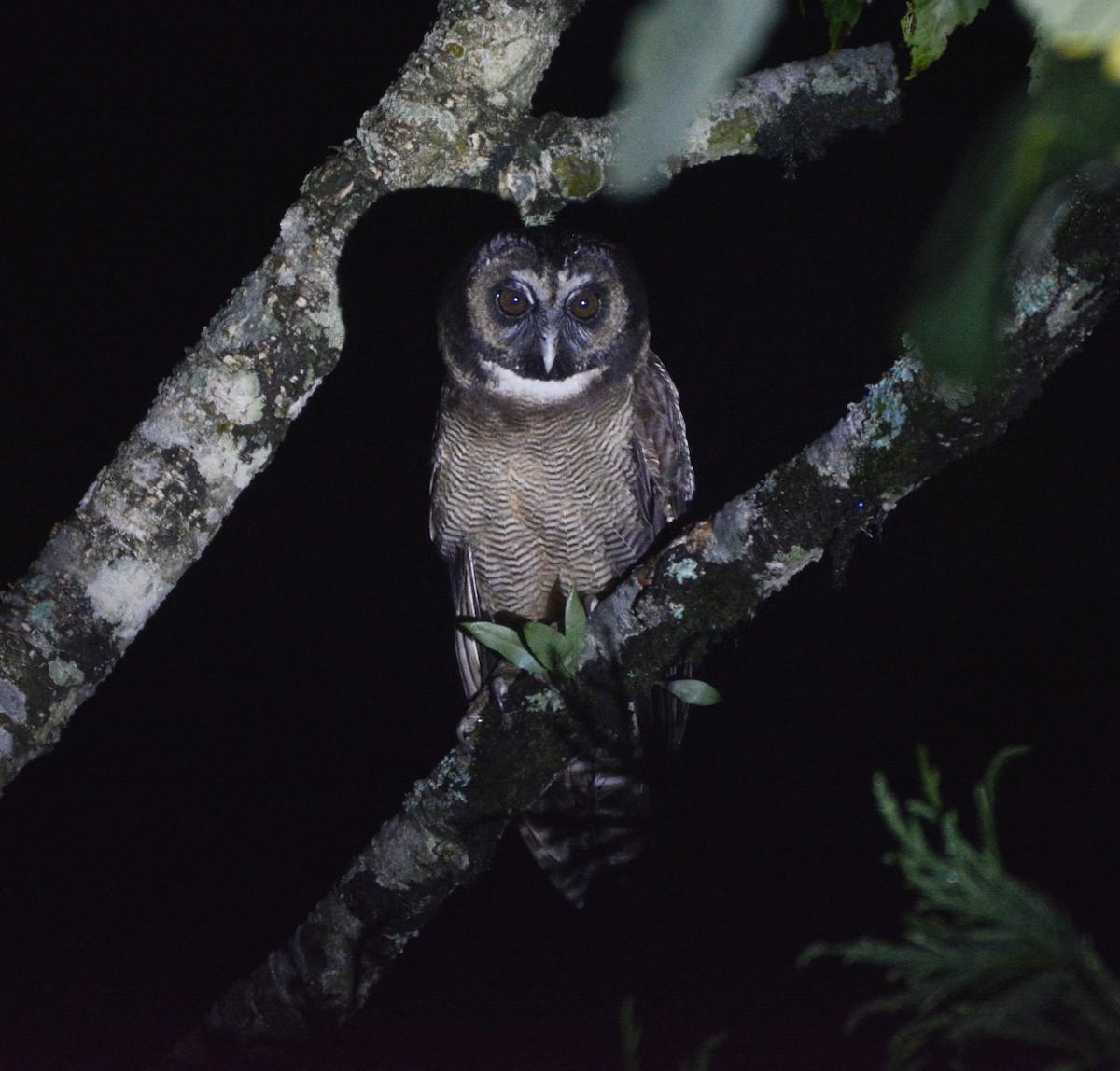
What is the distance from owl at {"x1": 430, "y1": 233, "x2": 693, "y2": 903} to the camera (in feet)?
9.10

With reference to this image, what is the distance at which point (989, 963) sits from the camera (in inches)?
21.7

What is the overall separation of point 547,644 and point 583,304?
1.35m

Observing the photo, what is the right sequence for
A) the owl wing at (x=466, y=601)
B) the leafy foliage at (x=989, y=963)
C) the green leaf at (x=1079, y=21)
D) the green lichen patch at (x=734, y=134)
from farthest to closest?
the owl wing at (x=466, y=601), the green lichen patch at (x=734, y=134), the leafy foliage at (x=989, y=963), the green leaf at (x=1079, y=21)

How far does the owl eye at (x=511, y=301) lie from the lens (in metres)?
2.78

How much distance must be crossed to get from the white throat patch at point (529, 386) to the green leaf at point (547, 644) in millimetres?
1190

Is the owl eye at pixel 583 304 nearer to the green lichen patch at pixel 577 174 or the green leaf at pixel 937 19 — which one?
the green lichen patch at pixel 577 174

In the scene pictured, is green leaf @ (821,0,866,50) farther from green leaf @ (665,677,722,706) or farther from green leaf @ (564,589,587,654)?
green leaf @ (665,677,722,706)

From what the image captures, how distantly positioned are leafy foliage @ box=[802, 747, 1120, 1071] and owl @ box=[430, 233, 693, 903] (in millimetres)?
2081

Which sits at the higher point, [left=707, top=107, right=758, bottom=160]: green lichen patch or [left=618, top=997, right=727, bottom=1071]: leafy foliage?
[left=707, top=107, right=758, bottom=160]: green lichen patch

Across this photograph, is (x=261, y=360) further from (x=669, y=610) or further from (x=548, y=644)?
(x=669, y=610)

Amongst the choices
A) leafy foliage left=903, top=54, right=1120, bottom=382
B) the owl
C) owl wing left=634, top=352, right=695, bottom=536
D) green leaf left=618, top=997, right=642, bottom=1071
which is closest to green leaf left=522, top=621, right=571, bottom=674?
the owl

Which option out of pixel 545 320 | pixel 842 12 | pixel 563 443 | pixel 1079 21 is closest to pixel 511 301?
pixel 545 320

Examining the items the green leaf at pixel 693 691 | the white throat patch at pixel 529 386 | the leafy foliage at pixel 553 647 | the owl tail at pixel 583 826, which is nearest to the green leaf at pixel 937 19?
the leafy foliage at pixel 553 647

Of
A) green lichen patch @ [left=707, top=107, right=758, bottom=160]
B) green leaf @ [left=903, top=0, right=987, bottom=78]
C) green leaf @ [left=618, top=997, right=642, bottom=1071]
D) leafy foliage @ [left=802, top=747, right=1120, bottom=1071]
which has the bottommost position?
green leaf @ [left=618, top=997, right=642, bottom=1071]
